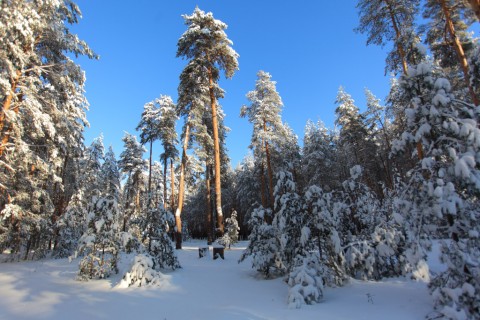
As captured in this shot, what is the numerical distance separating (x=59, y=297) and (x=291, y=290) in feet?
18.8

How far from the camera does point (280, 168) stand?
9.48m

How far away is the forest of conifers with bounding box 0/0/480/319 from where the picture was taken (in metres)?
4.58

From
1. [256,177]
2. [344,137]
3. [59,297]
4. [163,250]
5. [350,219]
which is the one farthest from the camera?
[256,177]

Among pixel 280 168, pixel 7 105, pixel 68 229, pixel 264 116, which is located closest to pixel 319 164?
pixel 264 116

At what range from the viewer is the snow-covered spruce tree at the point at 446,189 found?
4.17 meters

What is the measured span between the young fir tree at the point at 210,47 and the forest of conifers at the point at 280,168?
7cm

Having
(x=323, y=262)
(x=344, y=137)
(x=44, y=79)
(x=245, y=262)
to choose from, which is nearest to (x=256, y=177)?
(x=344, y=137)

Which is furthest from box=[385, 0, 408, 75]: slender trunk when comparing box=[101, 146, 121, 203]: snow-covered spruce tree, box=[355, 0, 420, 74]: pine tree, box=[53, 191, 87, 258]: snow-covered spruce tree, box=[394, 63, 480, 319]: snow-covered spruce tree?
box=[101, 146, 121, 203]: snow-covered spruce tree

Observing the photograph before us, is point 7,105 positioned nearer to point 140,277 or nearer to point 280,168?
point 140,277

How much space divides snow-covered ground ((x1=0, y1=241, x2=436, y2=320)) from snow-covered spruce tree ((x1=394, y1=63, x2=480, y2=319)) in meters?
0.80

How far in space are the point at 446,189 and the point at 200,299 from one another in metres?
5.70

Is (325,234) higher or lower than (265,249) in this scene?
higher

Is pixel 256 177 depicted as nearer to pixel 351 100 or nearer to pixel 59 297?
pixel 351 100

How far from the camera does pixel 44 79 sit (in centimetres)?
1226
